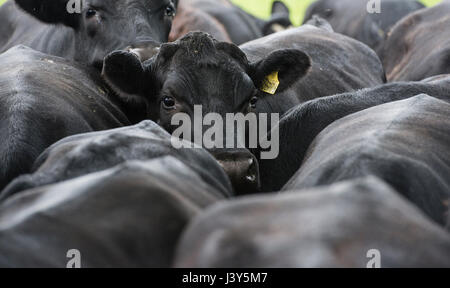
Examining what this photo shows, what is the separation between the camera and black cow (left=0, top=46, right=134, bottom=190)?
15.1ft

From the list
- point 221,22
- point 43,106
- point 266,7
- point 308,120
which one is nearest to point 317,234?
point 43,106

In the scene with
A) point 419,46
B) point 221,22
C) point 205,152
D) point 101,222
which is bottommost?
point 221,22

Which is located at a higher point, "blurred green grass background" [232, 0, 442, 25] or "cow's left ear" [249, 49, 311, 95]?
"cow's left ear" [249, 49, 311, 95]

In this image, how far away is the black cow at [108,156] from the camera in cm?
358

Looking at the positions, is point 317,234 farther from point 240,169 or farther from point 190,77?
point 190,77

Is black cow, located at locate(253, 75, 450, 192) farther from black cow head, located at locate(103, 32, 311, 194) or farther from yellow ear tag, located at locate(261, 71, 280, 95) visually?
yellow ear tag, located at locate(261, 71, 280, 95)

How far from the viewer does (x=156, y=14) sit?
23.7ft

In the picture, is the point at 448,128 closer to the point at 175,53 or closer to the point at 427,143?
the point at 427,143

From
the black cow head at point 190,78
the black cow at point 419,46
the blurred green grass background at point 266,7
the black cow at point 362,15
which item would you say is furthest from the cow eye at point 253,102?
the blurred green grass background at point 266,7

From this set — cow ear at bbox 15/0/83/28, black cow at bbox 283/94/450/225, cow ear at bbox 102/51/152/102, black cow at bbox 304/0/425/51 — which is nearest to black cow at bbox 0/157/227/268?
black cow at bbox 283/94/450/225

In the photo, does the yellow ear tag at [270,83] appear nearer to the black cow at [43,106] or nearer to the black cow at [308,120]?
the black cow at [308,120]

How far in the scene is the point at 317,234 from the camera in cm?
244

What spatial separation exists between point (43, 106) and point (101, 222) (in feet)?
7.14

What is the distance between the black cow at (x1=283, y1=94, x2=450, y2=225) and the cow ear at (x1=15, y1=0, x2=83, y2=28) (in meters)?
2.88
